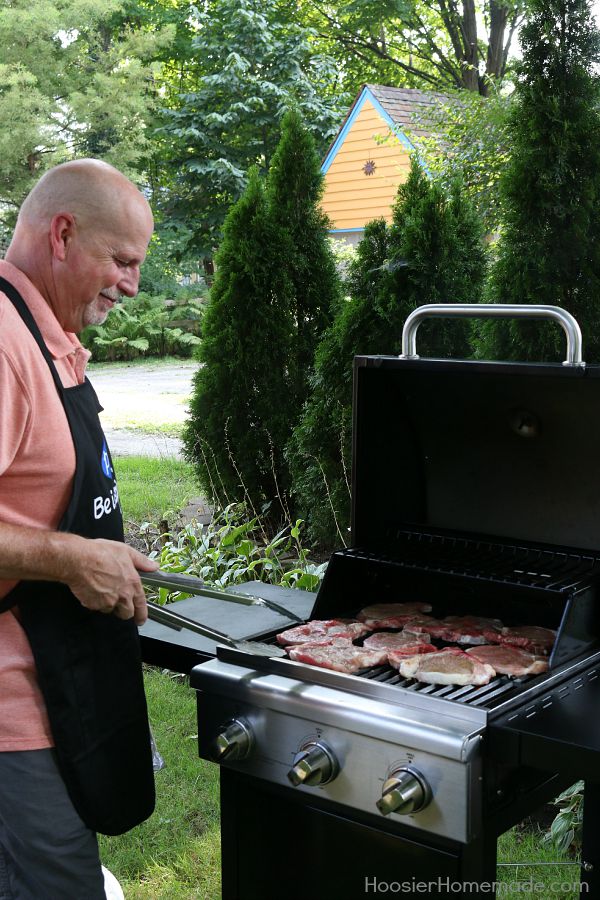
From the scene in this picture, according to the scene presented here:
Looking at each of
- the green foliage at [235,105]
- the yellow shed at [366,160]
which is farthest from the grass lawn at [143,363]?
the yellow shed at [366,160]

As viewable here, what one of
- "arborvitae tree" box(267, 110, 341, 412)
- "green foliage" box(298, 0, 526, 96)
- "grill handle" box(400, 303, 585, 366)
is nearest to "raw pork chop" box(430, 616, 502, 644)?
"grill handle" box(400, 303, 585, 366)

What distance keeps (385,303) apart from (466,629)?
101 inches

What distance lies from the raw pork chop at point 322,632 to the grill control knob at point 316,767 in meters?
0.31

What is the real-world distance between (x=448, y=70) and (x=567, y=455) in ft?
44.8

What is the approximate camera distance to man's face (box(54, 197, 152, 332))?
1761 millimetres

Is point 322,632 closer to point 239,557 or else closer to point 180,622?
point 180,622

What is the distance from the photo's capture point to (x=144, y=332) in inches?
627

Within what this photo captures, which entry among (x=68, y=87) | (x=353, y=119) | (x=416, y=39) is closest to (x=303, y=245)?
(x=353, y=119)

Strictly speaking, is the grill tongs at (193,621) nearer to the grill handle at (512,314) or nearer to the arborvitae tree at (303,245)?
the grill handle at (512,314)

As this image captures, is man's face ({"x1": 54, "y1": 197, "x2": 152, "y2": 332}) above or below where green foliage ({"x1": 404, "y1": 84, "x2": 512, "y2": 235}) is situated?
below

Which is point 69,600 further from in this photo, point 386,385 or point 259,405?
point 259,405

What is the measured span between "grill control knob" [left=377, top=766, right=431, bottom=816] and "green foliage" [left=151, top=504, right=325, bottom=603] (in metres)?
2.55

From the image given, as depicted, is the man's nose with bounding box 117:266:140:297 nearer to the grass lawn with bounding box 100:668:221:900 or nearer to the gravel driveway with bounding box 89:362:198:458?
the grass lawn with bounding box 100:668:221:900

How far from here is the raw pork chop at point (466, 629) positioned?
6.72 feet
